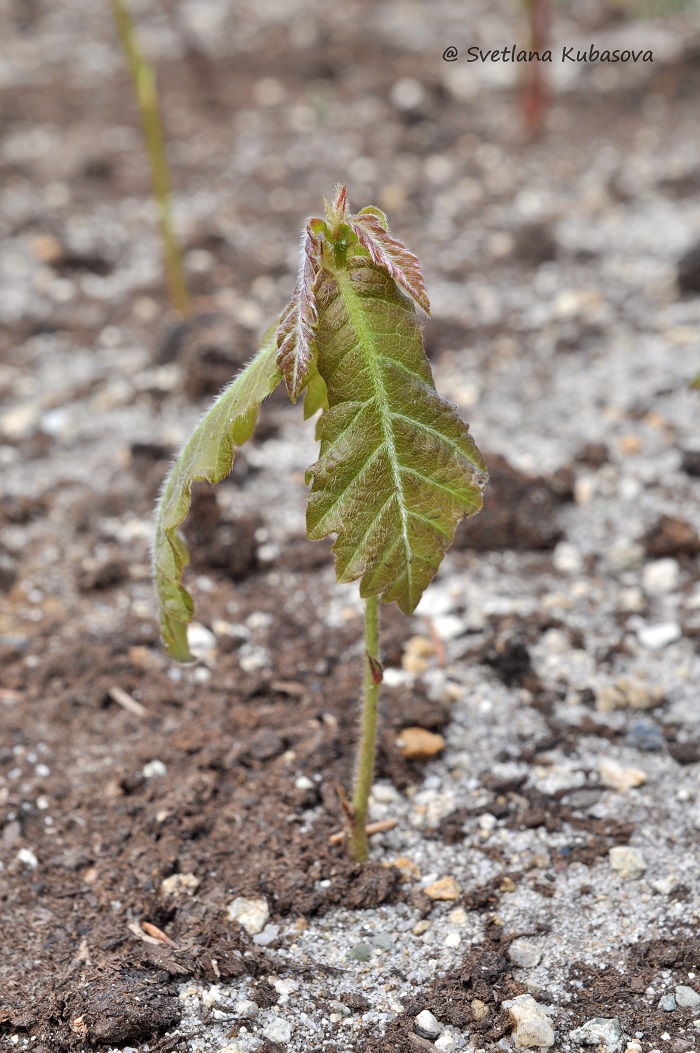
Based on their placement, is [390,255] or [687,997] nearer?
[390,255]

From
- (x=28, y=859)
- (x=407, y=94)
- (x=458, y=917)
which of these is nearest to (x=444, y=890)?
(x=458, y=917)

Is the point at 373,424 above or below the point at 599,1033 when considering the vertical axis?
above

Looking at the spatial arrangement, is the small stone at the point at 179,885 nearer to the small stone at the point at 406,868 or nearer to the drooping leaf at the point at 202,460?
the small stone at the point at 406,868

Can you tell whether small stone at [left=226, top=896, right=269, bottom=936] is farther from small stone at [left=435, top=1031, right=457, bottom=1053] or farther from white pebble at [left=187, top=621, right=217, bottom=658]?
white pebble at [left=187, top=621, right=217, bottom=658]

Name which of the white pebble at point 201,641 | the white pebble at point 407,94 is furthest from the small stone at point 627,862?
the white pebble at point 407,94

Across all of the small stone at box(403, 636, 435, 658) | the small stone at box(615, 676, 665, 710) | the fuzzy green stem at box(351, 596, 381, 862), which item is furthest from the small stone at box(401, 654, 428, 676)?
the fuzzy green stem at box(351, 596, 381, 862)

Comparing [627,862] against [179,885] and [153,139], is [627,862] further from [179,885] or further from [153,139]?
[153,139]

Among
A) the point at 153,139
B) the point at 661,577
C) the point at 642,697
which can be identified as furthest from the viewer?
the point at 153,139
